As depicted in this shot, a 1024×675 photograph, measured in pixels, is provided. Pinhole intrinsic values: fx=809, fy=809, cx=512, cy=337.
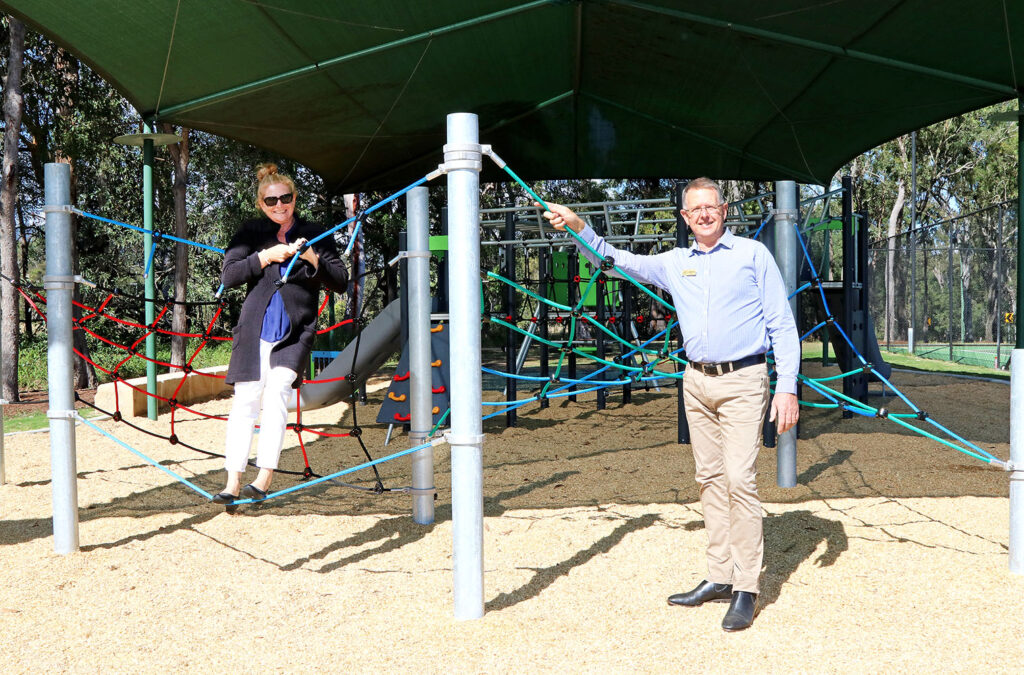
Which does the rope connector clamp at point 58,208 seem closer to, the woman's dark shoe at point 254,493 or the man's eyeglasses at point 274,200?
the man's eyeglasses at point 274,200

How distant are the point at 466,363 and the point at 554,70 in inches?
224

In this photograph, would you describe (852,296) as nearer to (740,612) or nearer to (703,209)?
(703,209)

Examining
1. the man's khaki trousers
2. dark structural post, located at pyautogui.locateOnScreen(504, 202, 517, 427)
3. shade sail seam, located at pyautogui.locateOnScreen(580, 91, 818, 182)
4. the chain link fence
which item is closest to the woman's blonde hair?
the man's khaki trousers

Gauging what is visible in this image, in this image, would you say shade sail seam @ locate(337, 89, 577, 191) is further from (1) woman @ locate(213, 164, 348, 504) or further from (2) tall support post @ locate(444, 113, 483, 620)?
(2) tall support post @ locate(444, 113, 483, 620)

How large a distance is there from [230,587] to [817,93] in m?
6.63

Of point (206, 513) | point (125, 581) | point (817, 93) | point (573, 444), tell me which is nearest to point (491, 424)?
point (573, 444)

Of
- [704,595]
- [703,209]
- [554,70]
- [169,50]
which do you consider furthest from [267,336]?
[554,70]

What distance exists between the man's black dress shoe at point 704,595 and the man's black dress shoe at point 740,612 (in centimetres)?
14

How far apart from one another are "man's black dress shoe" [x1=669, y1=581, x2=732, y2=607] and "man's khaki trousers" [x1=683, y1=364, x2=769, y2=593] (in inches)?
1.2

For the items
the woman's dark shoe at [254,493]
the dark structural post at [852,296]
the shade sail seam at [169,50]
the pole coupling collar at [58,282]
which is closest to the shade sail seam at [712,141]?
the dark structural post at [852,296]

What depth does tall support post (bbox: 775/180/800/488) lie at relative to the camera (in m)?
4.57

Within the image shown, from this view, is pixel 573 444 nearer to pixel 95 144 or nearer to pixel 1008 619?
pixel 1008 619

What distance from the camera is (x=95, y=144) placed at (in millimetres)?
12531

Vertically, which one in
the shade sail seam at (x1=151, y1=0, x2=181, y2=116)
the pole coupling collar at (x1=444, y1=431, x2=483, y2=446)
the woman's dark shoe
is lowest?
the woman's dark shoe
